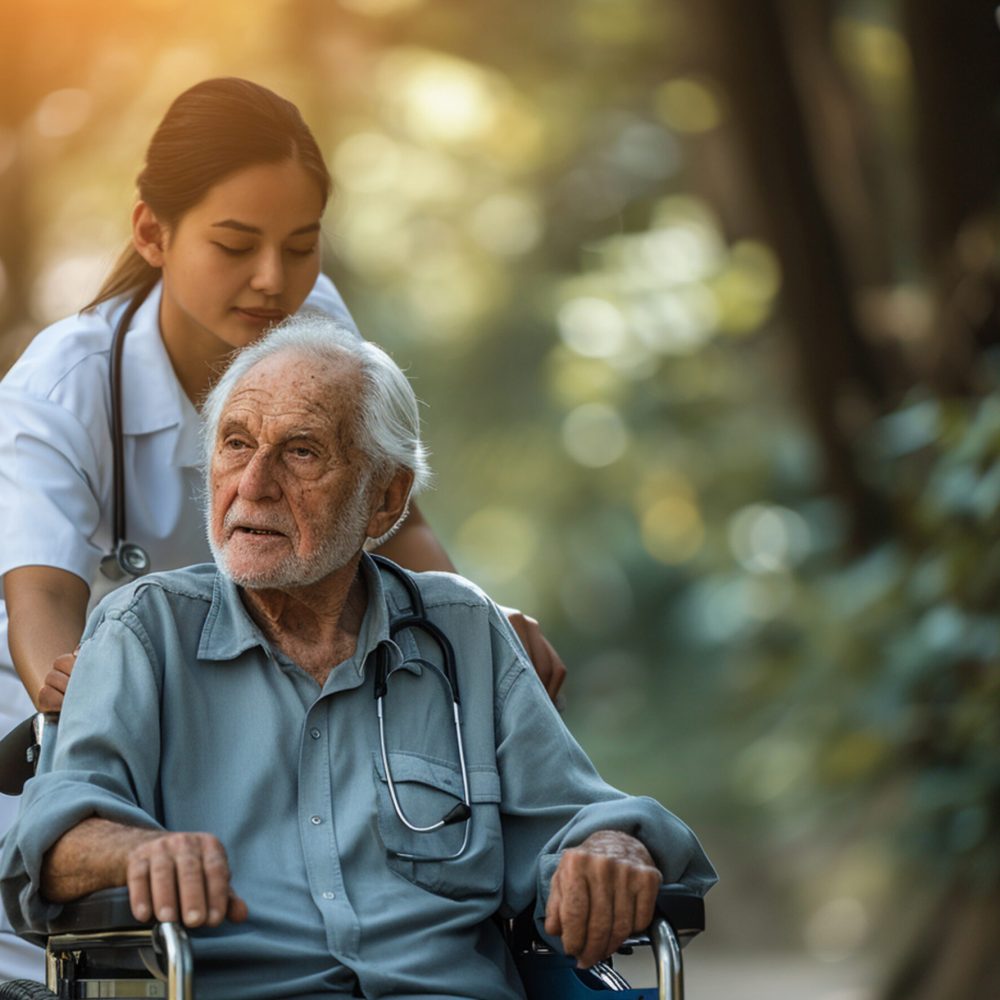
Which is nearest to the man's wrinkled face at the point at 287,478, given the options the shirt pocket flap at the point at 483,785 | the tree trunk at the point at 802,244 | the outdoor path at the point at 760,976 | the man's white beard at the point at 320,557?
the man's white beard at the point at 320,557

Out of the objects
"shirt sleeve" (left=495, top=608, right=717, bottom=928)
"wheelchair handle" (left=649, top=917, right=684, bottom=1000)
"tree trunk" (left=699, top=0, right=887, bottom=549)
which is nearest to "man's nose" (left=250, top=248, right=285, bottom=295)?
"shirt sleeve" (left=495, top=608, right=717, bottom=928)

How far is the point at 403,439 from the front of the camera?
113 inches

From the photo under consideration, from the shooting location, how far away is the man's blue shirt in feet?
8.20

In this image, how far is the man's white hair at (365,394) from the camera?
2.80 metres

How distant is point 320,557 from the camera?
2.72m

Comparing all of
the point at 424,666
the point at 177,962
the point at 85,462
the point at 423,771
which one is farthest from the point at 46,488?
the point at 177,962

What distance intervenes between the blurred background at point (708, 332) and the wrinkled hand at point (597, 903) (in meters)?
3.64

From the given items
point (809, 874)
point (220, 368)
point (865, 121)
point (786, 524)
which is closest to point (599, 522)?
point (809, 874)

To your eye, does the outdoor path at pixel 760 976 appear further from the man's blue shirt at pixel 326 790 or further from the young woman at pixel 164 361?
the man's blue shirt at pixel 326 790

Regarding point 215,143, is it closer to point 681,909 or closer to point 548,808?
point 548,808

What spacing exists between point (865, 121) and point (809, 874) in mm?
8839

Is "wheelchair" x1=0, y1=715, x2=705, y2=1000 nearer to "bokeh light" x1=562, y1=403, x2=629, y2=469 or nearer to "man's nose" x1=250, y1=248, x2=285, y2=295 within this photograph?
"man's nose" x1=250, y1=248, x2=285, y2=295

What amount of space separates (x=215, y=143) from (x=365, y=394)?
607mm

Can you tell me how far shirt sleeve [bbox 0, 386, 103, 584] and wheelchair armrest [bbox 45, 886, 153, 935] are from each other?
0.75m
